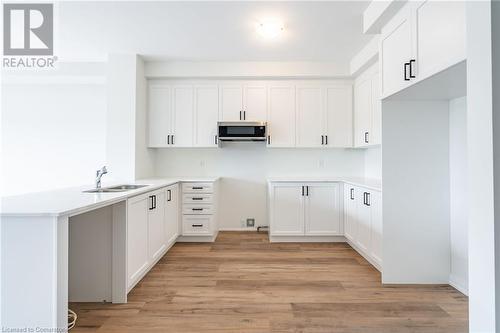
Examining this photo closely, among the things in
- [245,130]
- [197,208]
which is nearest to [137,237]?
[197,208]

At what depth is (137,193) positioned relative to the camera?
2.35 metres

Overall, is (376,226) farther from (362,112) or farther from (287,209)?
(362,112)

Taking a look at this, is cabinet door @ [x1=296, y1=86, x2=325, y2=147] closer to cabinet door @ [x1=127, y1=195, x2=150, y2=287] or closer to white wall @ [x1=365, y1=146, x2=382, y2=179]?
white wall @ [x1=365, y1=146, x2=382, y2=179]

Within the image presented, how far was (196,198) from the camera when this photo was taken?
12.5ft

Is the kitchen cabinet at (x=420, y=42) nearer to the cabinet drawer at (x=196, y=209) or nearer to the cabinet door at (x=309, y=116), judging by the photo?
the cabinet door at (x=309, y=116)

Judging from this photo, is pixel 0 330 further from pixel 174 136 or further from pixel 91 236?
pixel 174 136

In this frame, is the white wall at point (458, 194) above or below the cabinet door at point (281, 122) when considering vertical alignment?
below

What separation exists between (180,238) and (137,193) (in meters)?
1.70

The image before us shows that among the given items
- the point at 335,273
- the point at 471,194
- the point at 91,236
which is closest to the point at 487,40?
the point at 471,194

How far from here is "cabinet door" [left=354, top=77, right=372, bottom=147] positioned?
11.9 feet

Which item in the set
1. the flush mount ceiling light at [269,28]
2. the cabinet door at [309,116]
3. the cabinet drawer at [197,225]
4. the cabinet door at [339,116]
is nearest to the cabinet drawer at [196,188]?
the cabinet drawer at [197,225]

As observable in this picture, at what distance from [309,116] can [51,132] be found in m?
4.30

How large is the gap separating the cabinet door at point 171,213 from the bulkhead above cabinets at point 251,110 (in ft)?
3.01

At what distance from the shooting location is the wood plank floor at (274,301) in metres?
1.89
